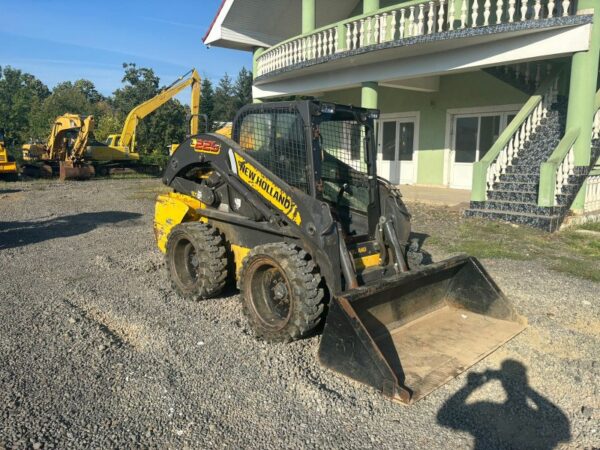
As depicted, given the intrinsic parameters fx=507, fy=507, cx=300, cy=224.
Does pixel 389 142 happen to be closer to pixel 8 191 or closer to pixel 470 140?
pixel 470 140

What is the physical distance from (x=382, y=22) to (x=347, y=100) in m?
6.62

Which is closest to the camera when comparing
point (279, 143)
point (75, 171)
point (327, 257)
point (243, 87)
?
point (327, 257)

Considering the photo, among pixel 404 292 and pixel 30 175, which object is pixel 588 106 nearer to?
pixel 404 292

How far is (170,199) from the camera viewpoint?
634 cm

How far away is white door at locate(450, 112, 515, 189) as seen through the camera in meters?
14.6

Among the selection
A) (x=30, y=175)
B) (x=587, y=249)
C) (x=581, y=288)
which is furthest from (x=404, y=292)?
(x=30, y=175)

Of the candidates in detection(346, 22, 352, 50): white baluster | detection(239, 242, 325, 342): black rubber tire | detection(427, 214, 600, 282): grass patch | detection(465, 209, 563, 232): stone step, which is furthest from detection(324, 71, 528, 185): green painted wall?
detection(239, 242, 325, 342): black rubber tire

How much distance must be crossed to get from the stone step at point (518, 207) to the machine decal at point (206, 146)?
725 centimetres

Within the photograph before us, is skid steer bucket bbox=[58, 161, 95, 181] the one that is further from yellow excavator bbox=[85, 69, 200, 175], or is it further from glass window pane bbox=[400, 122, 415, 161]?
glass window pane bbox=[400, 122, 415, 161]

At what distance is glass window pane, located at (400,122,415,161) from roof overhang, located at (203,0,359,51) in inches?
199

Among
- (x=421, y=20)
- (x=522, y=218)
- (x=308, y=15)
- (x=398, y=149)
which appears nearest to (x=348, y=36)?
(x=421, y=20)

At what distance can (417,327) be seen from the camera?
4641mm

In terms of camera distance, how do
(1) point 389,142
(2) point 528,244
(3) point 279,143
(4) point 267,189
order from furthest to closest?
(1) point 389,142 → (2) point 528,244 → (3) point 279,143 → (4) point 267,189

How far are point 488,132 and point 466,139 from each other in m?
0.73
